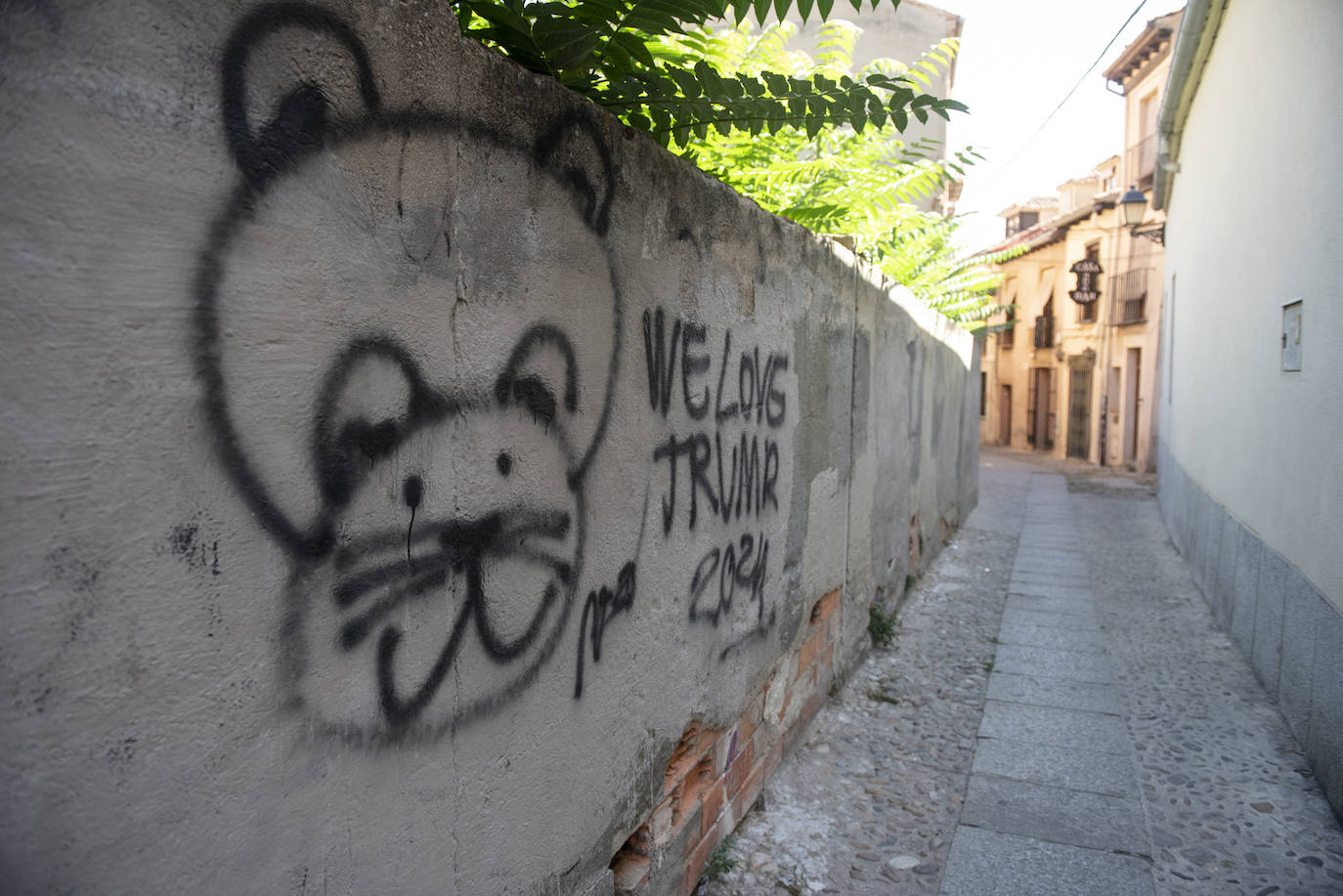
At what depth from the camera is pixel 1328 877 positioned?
301 centimetres

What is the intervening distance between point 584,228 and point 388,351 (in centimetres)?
69

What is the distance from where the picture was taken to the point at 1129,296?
19.2 m

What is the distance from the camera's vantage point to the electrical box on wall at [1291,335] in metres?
4.37

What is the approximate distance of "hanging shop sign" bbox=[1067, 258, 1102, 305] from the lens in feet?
63.8

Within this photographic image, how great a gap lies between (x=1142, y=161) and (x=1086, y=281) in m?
2.77

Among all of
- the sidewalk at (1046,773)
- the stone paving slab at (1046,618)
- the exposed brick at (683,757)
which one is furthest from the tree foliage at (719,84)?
the stone paving slab at (1046,618)

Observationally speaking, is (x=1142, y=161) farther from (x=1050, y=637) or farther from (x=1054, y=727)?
(x=1054, y=727)

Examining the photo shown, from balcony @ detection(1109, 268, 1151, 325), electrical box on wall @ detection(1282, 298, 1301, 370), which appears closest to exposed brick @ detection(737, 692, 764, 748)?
electrical box on wall @ detection(1282, 298, 1301, 370)

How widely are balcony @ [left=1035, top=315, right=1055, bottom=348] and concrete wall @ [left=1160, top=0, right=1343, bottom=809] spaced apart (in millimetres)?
17245

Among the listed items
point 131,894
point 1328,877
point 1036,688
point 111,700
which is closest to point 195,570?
point 111,700

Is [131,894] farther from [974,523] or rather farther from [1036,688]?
[974,523]

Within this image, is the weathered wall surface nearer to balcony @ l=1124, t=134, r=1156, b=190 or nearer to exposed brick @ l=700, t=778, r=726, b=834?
exposed brick @ l=700, t=778, r=726, b=834

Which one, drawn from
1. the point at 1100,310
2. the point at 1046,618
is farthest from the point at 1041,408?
the point at 1046,618

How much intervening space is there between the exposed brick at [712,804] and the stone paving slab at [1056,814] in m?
1.00
